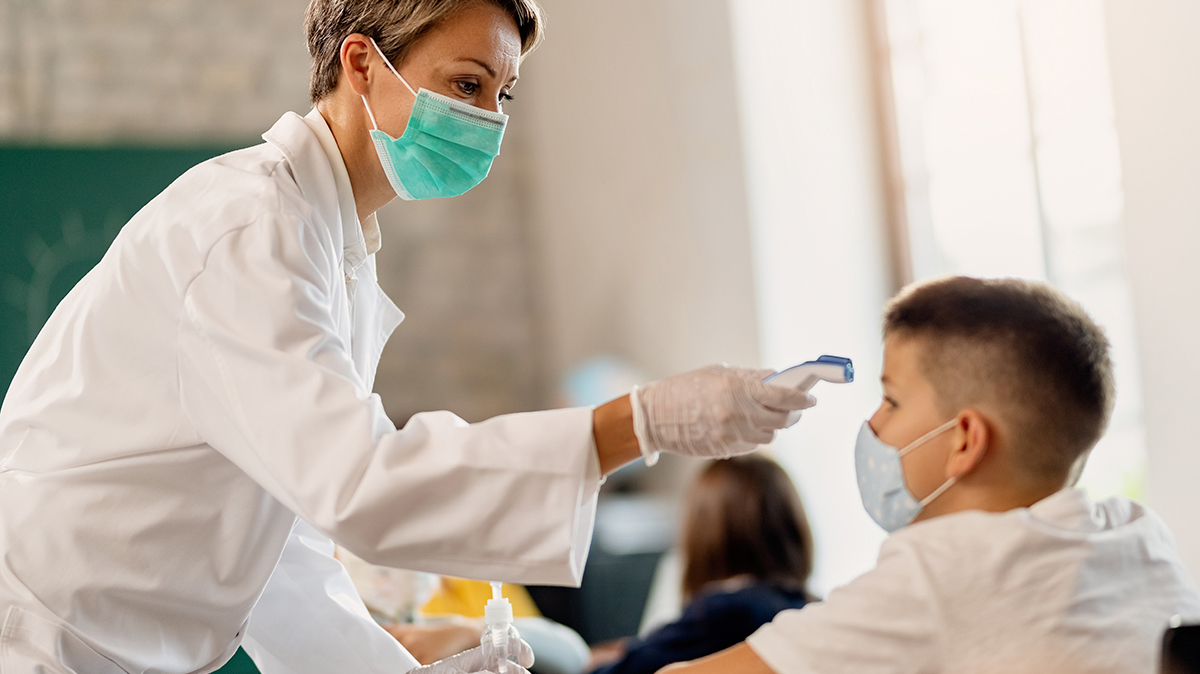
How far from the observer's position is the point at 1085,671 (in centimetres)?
106

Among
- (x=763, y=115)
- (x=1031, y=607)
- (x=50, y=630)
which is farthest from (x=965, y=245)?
(x=50, y=630)

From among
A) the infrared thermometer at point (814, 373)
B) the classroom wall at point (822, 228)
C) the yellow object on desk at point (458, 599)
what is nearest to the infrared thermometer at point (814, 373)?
the infrared thermometer at point (814, 373)

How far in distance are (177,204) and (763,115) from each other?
2615 millimetres

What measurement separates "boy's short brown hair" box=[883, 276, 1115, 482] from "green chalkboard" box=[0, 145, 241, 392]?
13.9 ft

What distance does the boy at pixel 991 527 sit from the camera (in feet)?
3.50

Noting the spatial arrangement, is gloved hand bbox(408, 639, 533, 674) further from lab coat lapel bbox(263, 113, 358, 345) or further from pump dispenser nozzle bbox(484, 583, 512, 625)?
lab coat lapel bbox(263, 113, 358, 345)

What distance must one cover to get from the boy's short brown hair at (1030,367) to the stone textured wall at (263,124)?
4176mm

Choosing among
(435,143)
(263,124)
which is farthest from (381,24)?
(263,124)

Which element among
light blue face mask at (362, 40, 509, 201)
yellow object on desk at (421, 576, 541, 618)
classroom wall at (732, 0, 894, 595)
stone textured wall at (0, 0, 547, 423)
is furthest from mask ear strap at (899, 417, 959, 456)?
stone textured wall at (0, 0, 547, 423)

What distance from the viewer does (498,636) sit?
1.41 metres

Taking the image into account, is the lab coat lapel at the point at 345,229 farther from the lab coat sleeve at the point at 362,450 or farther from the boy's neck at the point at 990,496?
the boy's neck at the point at 990,496

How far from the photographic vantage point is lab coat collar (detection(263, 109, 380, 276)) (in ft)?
4.24

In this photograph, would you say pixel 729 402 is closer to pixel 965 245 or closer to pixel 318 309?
pixel 318 309

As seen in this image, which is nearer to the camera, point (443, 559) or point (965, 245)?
point (443, 559)
